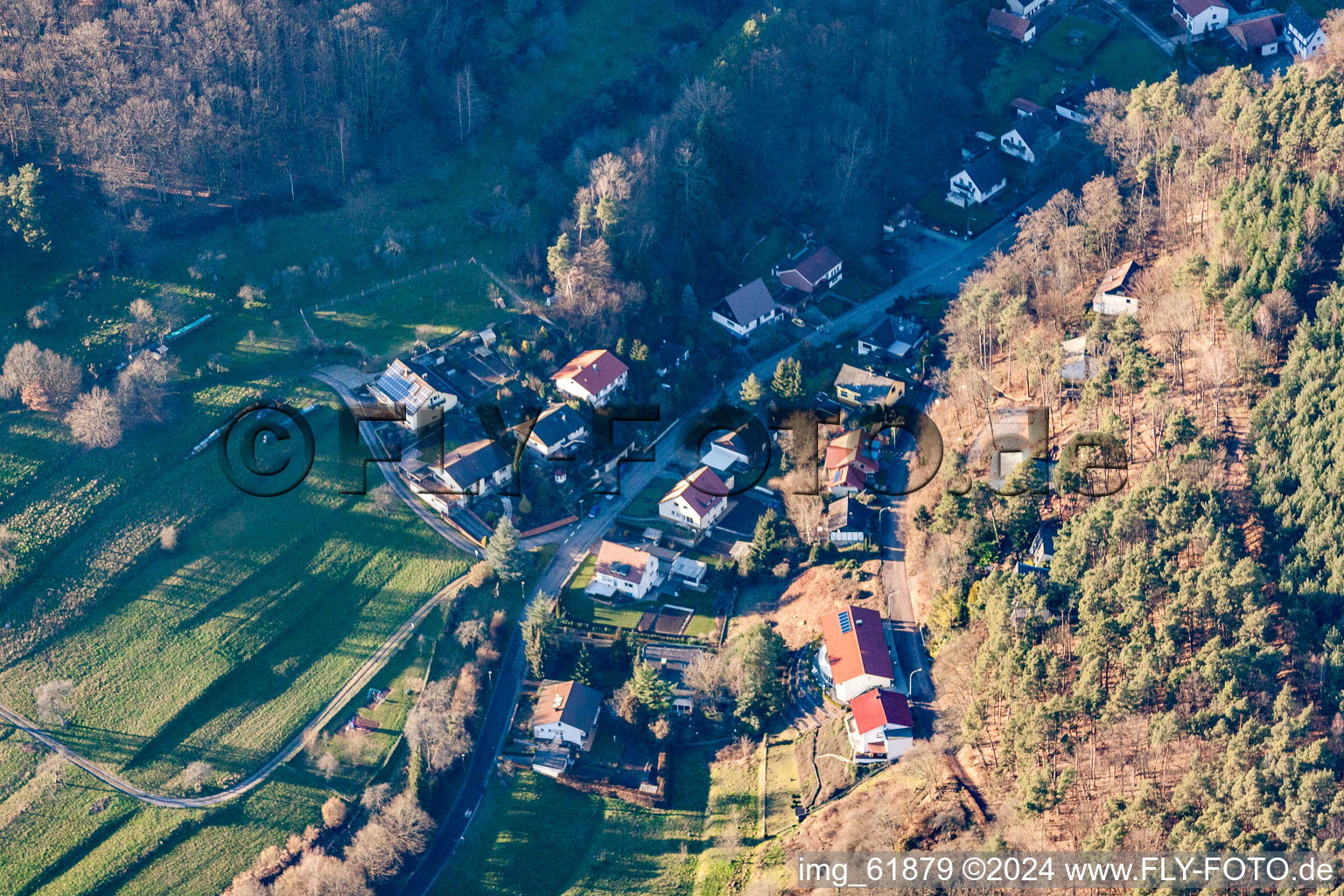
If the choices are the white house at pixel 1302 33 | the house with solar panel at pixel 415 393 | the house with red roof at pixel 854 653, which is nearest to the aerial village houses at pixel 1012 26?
the white house at pixel 1302 33

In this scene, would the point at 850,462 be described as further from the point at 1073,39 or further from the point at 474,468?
the point at 1073,39

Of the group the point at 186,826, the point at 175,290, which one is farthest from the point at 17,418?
the point at 186,826

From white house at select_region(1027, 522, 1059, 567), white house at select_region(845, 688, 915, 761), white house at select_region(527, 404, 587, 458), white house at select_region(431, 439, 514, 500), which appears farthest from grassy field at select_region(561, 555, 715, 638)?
white house at select_region(1027, 522, 1059, 567)

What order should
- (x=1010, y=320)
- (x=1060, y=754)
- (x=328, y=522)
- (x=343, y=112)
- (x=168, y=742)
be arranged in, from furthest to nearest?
(x=343, y=112), (x=1010, y=320), (x=328, y=522), (x=168, y=742), (x=1060, y=754)

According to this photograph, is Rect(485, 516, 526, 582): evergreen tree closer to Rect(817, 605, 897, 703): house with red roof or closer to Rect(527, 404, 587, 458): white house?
Rect(527, 404, 587, 458): white house

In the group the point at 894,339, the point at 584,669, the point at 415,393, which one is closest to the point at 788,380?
the point at 894,339

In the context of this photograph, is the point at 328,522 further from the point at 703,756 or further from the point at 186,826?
the point at 703,756
